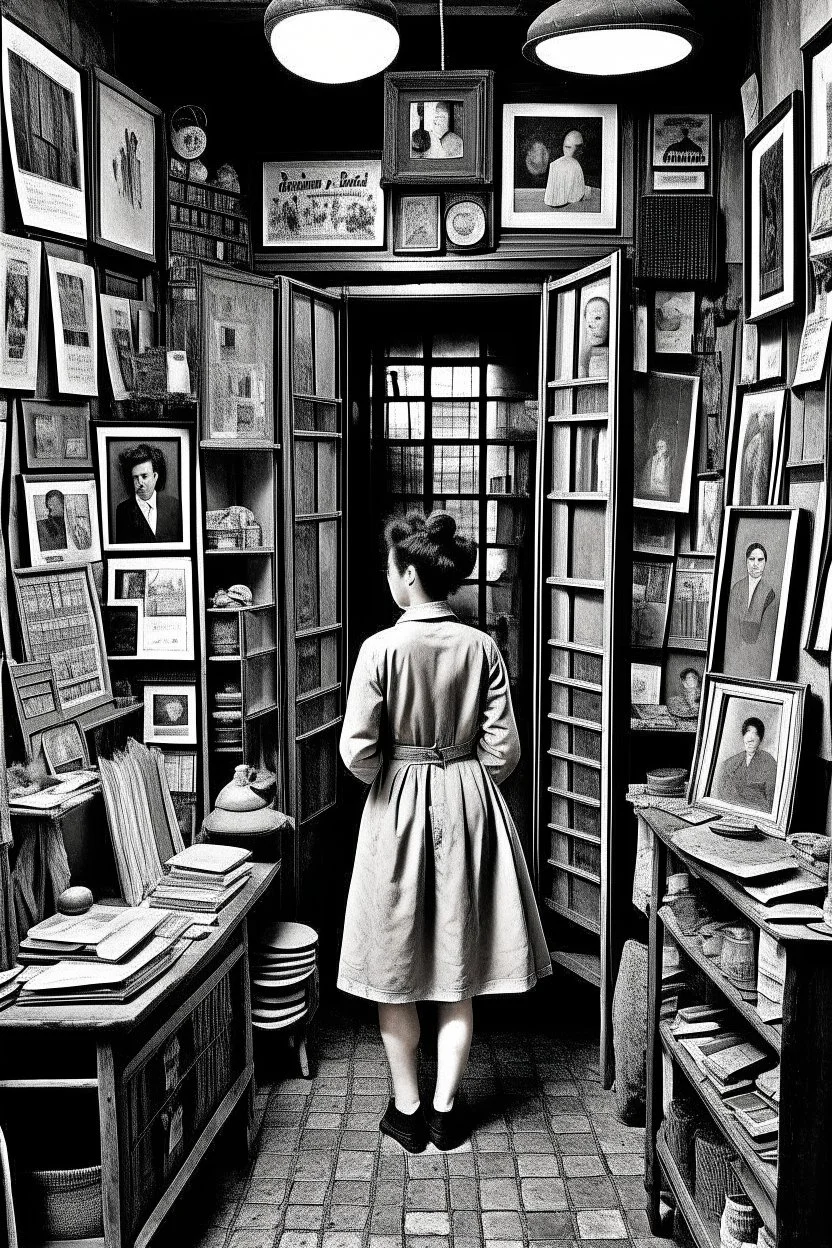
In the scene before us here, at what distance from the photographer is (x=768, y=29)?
158 inches

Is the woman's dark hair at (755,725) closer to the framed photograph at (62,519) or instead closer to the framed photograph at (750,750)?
the framed photograph at (750,750)

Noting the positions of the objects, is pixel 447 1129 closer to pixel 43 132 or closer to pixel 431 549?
pixel 431 549

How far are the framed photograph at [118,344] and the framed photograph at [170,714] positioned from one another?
3.76 ft

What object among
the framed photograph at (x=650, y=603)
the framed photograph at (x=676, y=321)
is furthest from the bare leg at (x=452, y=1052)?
the framed photograph at (x=676, y=321)

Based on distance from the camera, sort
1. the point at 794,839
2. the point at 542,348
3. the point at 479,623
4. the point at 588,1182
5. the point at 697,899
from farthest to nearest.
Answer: the point at 479,623
the point at 542,348
the point at 588,1182
the point at 697,899
the point at 794,839

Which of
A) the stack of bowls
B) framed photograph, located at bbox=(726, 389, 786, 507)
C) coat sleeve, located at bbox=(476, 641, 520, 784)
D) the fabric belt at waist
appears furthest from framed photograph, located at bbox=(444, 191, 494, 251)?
the stack of bowls

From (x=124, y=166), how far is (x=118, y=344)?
0.69 m

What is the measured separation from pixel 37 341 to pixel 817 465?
2538 millimetres

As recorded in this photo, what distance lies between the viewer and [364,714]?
A: 3904 millimetres

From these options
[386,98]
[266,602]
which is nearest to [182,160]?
[386,98]

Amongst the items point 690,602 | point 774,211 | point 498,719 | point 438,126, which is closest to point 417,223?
point 438,126

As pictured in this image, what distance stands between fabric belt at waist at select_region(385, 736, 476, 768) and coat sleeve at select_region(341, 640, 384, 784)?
104 mm

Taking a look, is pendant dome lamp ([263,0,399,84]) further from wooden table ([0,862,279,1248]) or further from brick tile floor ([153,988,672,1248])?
brick tile floor ([153,988,672,1248])

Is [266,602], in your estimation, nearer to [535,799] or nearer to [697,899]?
[535,799]
